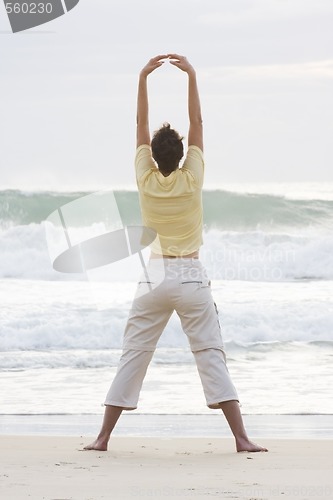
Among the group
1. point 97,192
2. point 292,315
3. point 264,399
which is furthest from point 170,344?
point 97,192

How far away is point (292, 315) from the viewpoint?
1644cm

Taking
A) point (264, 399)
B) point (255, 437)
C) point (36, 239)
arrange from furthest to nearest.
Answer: point (36, 239)
point (264, 399)
point (255, 437)

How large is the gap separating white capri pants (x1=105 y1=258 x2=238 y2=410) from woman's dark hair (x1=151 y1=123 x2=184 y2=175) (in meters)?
0.48

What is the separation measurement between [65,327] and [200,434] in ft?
24.4

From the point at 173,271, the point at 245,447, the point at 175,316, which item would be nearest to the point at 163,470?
the point at 245,447

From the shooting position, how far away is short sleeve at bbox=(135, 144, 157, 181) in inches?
231

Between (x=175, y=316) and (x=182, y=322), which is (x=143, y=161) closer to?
(x=182, y=322)

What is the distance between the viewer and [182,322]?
19.2ft

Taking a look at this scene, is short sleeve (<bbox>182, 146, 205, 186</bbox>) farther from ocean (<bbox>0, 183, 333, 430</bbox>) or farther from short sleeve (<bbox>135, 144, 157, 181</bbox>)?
ocean (<bbox>0, 183, 333, 430</bbox>)

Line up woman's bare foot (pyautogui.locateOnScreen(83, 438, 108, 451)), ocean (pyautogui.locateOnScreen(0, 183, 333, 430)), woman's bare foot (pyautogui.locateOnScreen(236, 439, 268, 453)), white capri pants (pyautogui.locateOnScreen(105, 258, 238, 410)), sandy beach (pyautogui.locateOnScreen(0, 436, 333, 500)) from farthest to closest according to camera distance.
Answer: ocean (pyautogui.locateOnScreen(0, 183, 333, 430)) < woman's bare foot (pyautogui.locateOnScreen(83, 438, 108, 451)) < woman's bare foot (pyautogui.locateOnScreen(236, 439, 268, 453)) < white capri pants (pyautogui.locateOnScreen(105, 258, 238, 410)) < sandy beach (pyautogui.locateOnScreen(0, 436, 333, 500))

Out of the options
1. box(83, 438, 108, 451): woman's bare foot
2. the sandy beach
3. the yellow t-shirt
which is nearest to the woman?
the yellow t-shirt

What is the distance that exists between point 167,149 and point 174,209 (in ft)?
1.00

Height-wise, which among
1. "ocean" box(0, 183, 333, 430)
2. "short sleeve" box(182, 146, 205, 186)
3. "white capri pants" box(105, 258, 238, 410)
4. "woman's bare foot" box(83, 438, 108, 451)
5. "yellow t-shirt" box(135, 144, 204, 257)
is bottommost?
"ocean" box(0, 183, 333, 430)

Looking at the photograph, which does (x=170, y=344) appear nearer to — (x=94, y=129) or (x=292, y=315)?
(x=292, y=315)
